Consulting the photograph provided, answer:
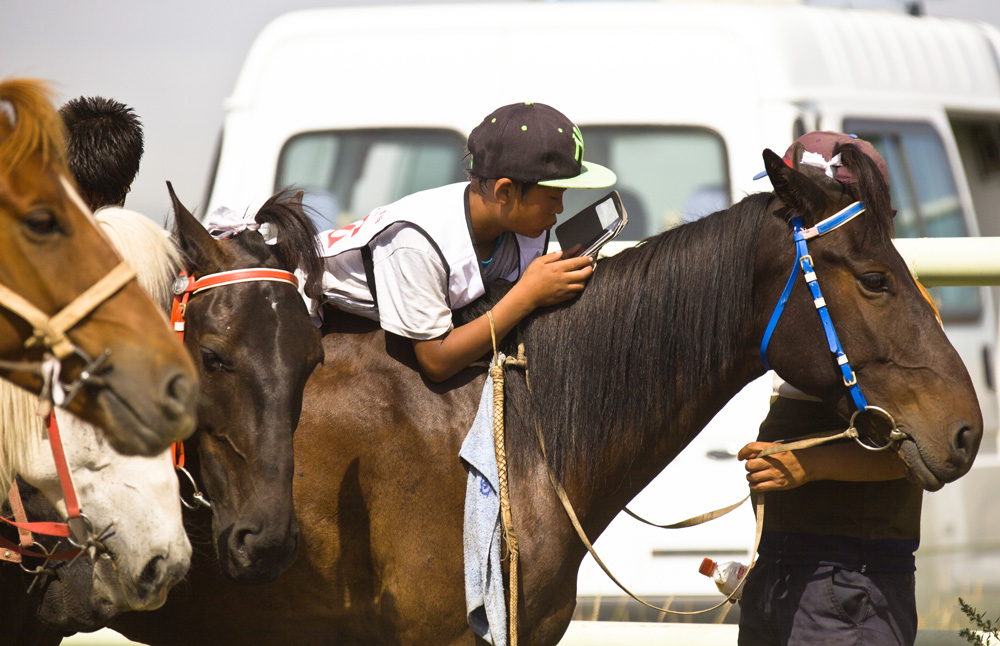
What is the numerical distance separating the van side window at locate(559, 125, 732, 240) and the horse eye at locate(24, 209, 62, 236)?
9.99 feet

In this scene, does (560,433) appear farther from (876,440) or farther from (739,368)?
(876,440)

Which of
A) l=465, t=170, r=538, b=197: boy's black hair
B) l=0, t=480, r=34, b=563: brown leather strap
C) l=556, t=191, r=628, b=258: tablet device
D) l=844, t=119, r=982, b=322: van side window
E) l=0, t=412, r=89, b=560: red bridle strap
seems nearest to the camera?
l=0, t=412, r=89, b=560: red bridle strap

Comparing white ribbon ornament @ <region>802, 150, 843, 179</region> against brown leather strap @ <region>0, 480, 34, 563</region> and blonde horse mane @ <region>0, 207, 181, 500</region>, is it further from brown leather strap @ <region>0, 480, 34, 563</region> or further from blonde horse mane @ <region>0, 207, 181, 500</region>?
brown leather strap @ <region>0, 480, 34, 563</region>

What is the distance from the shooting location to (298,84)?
14.8 ft

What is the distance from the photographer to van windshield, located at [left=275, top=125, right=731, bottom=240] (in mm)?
4438

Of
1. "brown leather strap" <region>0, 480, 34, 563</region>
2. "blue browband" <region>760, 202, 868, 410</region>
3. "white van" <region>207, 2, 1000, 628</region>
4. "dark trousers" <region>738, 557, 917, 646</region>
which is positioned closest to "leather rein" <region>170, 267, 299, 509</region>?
"brown leather strap" <region>0, 480, 34, 563</region>

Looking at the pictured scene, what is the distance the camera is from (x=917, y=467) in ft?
7.78

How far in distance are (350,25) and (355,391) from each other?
244cm

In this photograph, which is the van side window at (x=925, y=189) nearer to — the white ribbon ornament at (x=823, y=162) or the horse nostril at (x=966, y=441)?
the white ribbon ornament at (x=823, y=162)

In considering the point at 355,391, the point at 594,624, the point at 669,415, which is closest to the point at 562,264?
the point at 669,415

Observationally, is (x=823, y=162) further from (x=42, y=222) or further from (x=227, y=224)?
(x=42, y=222)

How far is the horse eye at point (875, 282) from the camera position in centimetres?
242

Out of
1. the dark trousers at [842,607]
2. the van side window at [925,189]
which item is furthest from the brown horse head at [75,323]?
the van side window at [925,189]

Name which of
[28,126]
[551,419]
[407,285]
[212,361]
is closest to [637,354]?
[551,419]
